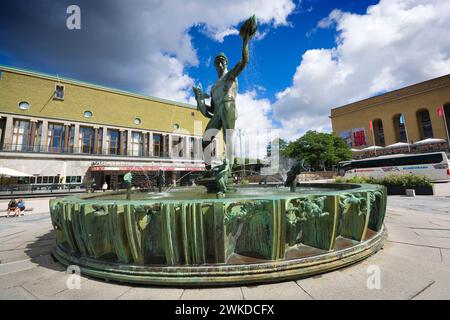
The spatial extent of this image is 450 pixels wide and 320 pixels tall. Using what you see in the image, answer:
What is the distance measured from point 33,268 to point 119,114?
Answer: 36.0 meters

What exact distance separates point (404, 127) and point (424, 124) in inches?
130

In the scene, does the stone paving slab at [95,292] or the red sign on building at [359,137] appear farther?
the red sign on building at [359,137]

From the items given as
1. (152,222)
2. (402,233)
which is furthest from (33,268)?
(402,233)

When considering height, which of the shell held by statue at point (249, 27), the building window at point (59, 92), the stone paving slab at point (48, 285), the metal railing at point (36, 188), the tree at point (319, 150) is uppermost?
the building window at point (59, 92)

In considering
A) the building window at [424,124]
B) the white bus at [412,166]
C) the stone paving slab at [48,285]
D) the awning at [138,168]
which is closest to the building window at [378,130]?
the building window at [424,124]

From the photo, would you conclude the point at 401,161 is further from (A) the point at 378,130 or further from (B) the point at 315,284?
(A) the point at 378,130

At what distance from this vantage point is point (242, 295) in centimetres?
225

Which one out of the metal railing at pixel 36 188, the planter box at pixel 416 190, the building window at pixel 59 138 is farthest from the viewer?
the building window at pixel 59 138

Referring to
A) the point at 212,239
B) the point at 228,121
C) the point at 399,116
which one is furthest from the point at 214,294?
the point at 399,116

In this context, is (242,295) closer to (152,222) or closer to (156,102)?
(152,222)

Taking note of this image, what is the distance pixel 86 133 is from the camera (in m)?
31.8

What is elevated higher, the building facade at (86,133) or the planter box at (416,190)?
the building facade at (86,133)

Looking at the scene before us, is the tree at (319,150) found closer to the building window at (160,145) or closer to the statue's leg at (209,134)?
the building window at (160,145)

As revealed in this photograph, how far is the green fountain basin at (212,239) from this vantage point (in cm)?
247
